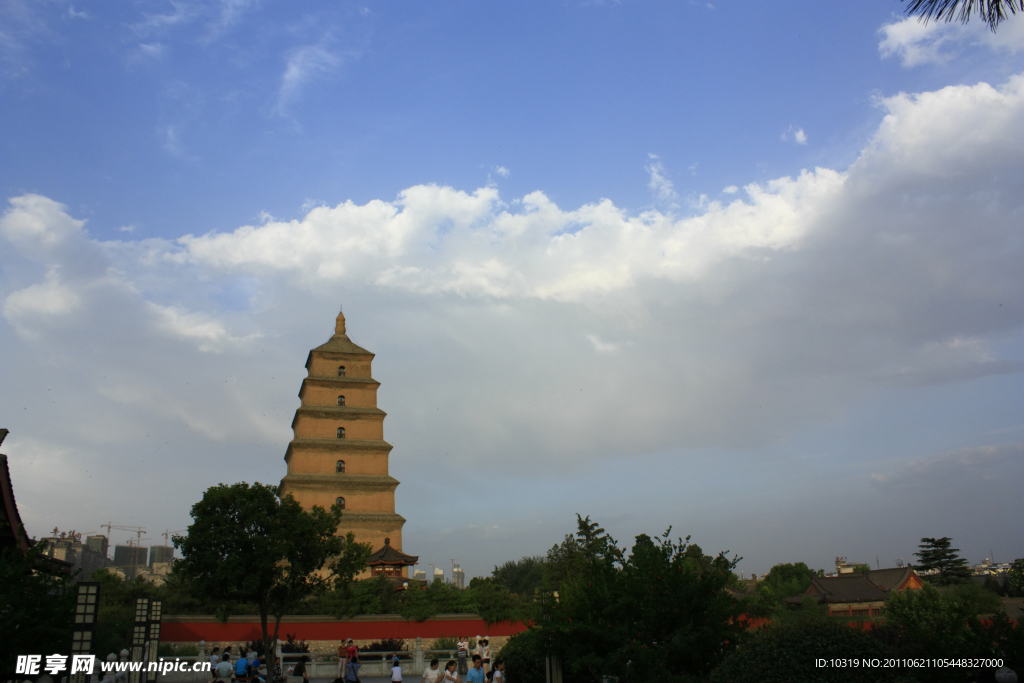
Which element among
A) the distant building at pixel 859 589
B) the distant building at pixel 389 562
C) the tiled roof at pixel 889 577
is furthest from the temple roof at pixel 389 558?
the tiled roof at pixel 889 577

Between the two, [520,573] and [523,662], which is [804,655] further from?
[520,573]

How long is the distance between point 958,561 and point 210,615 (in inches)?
A: 3333

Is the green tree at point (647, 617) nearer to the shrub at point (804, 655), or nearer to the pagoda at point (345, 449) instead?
the shrub at point (804, 655)

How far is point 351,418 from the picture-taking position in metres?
49.4

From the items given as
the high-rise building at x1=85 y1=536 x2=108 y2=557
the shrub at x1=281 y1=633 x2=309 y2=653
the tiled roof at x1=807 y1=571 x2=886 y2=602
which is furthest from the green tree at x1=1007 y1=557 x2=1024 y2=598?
the high-rise building at x1=85 y1=536 x2=108 y2=557

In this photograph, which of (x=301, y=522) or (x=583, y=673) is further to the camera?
(x=301, y=522)

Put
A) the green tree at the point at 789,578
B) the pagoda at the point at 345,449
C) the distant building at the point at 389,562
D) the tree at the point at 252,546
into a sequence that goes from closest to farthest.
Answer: the tree at the point at 252,546 < the distant building at the point at 389,562 < the pagoda at the point at 345,449 < the green tree at the point at 789,578

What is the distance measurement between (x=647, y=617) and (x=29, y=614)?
11418 millimetres

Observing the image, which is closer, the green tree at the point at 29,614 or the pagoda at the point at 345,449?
the green tree at the point at 29,614

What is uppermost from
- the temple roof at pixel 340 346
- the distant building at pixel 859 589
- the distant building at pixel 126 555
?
the temple roof at pixel 340 346

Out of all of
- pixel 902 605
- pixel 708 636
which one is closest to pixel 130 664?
pixel 708 636

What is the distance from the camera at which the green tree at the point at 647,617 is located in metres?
14.0

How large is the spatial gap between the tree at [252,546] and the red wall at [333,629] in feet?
19.2

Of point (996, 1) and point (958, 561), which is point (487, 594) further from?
point (958, 561)
